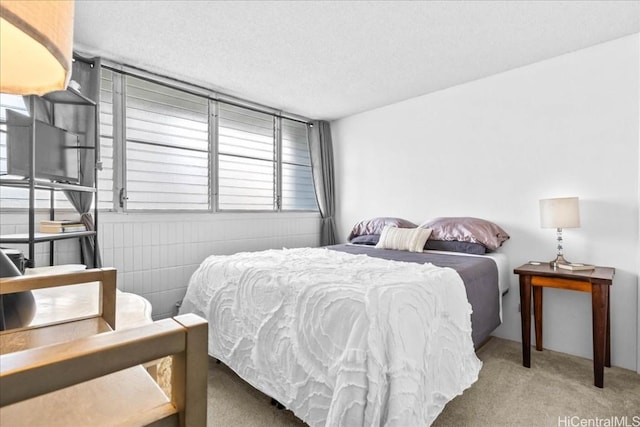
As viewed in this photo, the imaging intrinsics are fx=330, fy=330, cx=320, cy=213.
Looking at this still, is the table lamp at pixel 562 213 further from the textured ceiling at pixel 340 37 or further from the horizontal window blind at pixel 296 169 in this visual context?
the horizontal window blind at pixel 296 169

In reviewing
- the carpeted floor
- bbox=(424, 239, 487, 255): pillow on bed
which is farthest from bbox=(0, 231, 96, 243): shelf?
bbox=(424, 239, 487, 255): pillow on bed

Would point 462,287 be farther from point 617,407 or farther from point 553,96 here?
point 553,96

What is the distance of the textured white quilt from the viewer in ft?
4.49

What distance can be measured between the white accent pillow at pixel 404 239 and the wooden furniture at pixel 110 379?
2.67 metres

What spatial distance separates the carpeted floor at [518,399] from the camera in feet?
5.83

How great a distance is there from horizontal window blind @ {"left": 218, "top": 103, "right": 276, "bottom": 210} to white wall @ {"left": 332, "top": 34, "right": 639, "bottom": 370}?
4.91 ft

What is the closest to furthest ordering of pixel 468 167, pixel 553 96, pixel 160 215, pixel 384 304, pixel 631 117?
A: 1. pixel 384 304
2. pixel 631 117
3. pixel 553 96
4. pixel 160 215
5. pixel 468 167

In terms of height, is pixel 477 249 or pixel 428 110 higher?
pixel 428 110

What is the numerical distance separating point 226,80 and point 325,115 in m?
1.56

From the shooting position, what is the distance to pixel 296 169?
177 inches

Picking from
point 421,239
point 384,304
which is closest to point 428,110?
point 421,239

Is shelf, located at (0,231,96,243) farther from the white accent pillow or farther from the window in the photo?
the white accent pillow

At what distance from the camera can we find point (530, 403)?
194 cm

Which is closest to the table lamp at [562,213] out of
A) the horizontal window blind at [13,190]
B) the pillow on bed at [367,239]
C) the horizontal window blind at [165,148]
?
the pillow on bed at [367,239]
